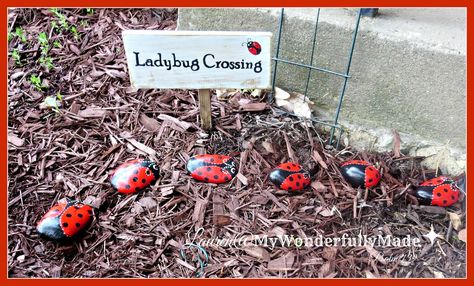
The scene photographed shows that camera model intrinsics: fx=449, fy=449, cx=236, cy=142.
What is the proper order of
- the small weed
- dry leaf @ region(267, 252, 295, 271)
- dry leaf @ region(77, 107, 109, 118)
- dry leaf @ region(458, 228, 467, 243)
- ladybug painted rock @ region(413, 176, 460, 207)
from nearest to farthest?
dry leaf @ region(267, 252, 295, 271) < dry leaf @ region(458, 228, 467, 243) < ladybug painted rock @ region(413, 176, 460, 207) < dry leaf @ region(77, 107, 109, 118) < the small weed

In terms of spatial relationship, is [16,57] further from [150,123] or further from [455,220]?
[455,220]

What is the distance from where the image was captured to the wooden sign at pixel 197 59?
7.57 feet

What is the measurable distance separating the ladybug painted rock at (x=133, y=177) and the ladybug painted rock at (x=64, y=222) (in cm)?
22

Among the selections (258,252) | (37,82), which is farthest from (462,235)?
(37,82)

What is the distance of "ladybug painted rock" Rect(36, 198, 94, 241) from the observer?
7.34 feet

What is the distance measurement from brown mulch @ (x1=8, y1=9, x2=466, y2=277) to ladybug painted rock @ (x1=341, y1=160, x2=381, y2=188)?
0.04 meters

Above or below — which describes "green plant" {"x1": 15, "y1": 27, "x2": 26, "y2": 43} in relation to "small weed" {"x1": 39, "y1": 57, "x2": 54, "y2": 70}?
above

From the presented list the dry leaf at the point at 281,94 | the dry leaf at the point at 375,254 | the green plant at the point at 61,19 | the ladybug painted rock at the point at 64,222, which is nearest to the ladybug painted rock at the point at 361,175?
the dry leaf at the point at 375,254

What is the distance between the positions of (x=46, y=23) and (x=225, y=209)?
6.90ft

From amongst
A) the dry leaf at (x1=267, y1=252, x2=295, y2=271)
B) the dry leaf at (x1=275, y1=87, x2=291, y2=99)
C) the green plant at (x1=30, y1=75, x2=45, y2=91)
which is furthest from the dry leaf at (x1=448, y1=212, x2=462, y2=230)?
the green plant at (x1=30, y1=75, x2=45, y2=91)

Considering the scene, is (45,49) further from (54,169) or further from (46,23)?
(54,169)

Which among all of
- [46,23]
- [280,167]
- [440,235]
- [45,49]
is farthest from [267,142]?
[46,23]

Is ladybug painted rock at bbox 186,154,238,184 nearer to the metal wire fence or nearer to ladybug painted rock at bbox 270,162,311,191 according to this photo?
ladybug painted rock at bbox 270,162,311,191

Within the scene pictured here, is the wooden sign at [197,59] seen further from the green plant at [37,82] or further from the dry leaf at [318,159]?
the green plant at [37,82]
